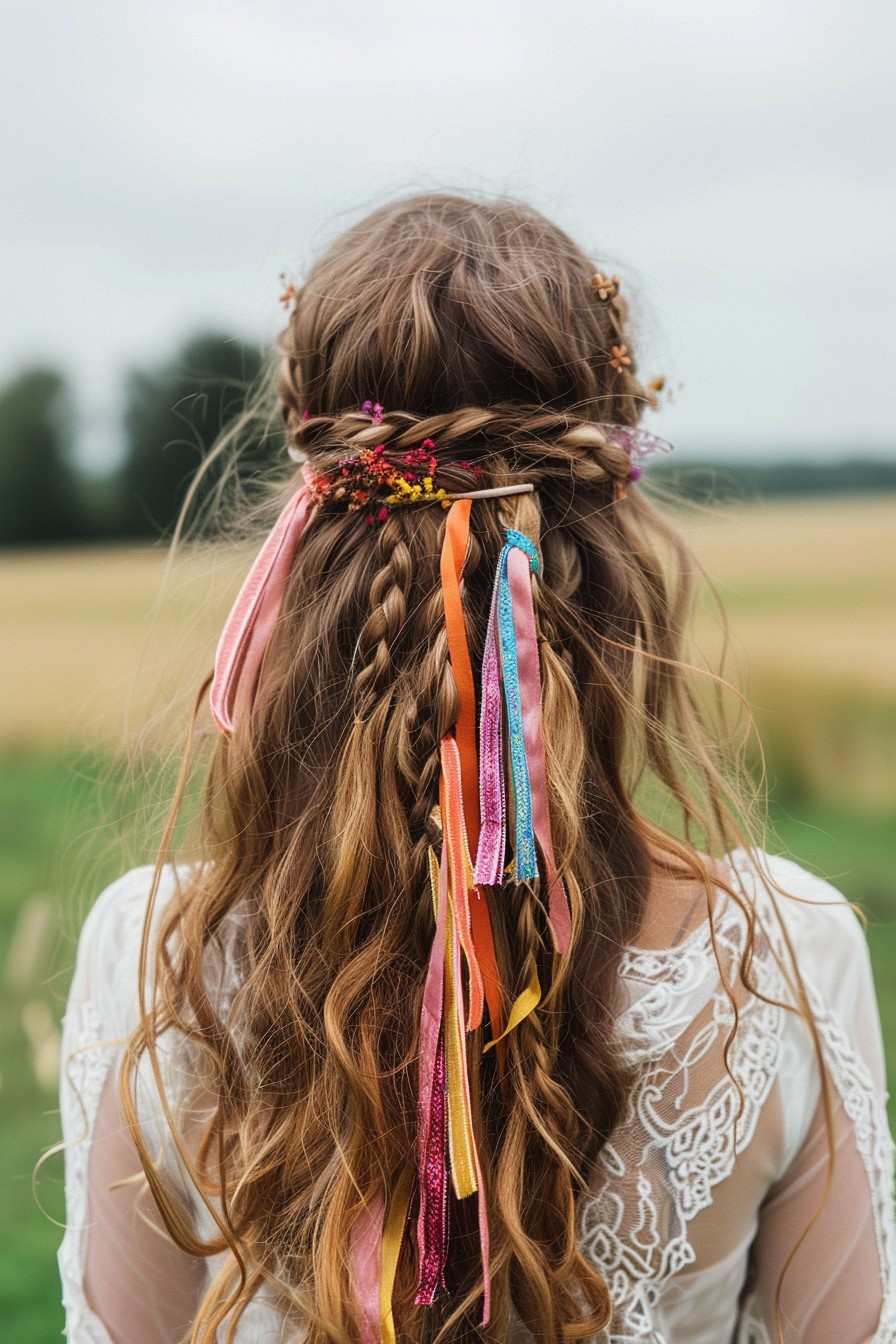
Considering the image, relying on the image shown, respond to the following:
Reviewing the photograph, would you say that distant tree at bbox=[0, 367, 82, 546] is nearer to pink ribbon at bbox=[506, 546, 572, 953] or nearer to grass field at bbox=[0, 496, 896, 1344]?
grass field at bbox=[0, 496, 896, 1344]

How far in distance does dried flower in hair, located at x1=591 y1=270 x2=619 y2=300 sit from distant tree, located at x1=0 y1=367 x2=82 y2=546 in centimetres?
400

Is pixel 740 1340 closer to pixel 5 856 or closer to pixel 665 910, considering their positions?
pixel 665 910

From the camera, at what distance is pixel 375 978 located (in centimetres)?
103

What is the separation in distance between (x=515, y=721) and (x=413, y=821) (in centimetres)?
15

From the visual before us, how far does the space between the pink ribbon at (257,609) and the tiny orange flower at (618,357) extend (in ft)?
1.22

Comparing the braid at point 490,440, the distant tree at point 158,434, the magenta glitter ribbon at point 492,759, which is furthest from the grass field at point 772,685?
the magenta glitter ribbon at point 492,759

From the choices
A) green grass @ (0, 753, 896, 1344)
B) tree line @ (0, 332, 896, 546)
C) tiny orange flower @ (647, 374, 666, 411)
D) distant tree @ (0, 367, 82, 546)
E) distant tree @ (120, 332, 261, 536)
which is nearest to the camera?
tiny orange flower @ (647, 374, 666, 411)

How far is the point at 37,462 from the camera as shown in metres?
4.63

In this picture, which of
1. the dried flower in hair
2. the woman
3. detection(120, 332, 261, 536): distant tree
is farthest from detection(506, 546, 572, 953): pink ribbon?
detection(120, 332, 261, 536): distant tree

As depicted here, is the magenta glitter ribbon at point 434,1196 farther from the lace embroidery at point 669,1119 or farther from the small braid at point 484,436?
the small braid at point 484,436

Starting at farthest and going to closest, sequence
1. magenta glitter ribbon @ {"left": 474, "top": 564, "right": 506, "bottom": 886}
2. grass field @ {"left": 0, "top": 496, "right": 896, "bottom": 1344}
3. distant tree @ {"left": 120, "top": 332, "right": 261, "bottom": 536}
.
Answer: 1. distant tree @ {"left": 120, "top": 332, "right": 261, "bottom": 536}
2. grass field @ {"left": 0, "top": 496, "right": 896, "bottom": 1344}
3. magenta glitter ribbon @ {"left": 474, "top": 564, "right": 506, "bottom": 886}

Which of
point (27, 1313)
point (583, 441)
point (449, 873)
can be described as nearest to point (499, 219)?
point (583, 441)

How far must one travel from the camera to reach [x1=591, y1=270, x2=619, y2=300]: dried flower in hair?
3.68 ft

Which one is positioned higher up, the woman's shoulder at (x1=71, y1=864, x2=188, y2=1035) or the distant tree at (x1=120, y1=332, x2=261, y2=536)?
the distant tree at (x1=120, y1=332, x2=261, y2=536)
